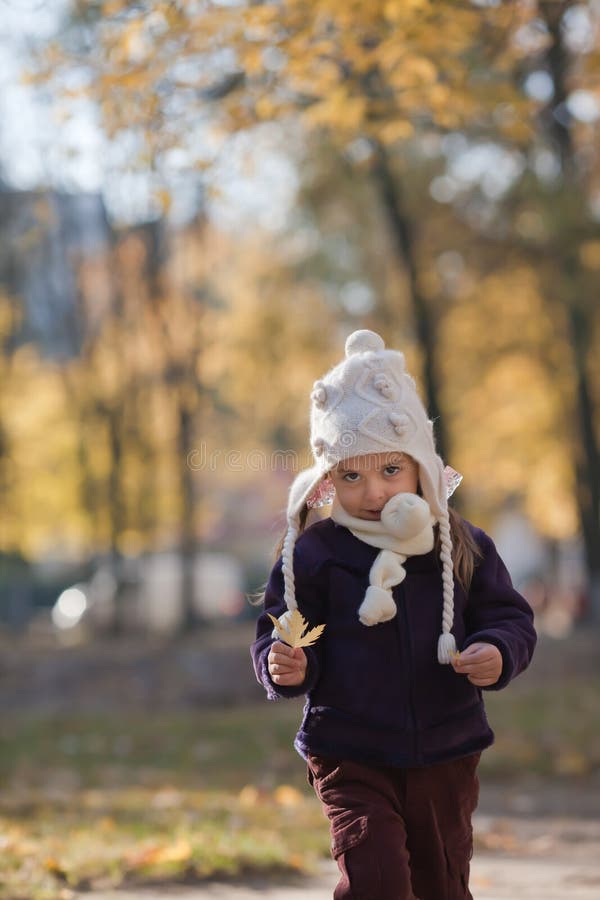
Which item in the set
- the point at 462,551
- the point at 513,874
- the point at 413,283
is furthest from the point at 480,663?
the point at 413,283

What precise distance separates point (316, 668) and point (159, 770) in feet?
21.8

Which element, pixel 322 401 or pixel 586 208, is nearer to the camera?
pixel 322 401

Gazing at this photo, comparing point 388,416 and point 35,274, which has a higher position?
point 35,274

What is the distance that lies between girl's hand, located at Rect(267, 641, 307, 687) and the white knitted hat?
5.9 inches

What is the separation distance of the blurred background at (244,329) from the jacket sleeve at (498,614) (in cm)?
71

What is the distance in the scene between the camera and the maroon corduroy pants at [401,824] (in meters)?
3.32

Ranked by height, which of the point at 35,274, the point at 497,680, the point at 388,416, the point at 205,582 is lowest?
the point at 205,582

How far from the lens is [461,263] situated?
16922 mm

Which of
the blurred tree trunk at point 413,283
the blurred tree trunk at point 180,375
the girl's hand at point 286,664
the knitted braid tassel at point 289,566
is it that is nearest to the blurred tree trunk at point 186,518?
the blurred tree trunk at point 180,375

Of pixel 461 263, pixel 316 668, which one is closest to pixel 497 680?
pixel 316 668

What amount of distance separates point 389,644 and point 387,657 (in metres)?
0.04

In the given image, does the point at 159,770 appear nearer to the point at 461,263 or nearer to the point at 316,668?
the point at 316,668

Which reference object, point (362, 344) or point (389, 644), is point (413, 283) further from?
point (389, 644)

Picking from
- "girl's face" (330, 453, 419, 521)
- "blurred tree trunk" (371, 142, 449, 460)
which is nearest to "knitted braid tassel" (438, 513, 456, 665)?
"girl's face" (330, 453, 419, 521)
